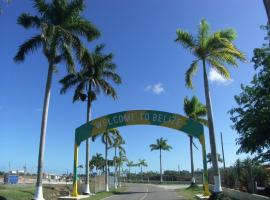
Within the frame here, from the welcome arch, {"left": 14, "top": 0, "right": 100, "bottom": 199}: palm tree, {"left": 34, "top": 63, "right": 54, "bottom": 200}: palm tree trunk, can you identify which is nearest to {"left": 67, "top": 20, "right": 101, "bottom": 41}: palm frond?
{"left": 14, "top": 0, "right": 100, "bottom": 199}: palm tree

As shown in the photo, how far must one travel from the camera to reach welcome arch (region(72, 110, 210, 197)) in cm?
3166

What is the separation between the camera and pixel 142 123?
32.8 m

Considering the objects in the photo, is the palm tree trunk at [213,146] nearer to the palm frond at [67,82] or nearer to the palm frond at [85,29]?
Result: the palm frond at [85,29]

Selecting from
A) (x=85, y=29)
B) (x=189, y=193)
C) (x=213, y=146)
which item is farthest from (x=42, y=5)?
(x=189, y=193)

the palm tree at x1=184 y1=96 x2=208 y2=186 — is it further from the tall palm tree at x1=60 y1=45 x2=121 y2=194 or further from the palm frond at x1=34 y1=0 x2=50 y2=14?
the palm frond at x1=34 y1=0 x2=50 y2=14

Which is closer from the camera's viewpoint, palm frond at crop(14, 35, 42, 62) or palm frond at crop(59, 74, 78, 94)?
palm frond at crop(14, 35, 42, 62)

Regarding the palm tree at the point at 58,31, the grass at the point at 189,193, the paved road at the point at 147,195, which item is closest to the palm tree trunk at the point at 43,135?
the palm tree at the point at 58,31

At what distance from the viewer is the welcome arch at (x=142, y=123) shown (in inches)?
1246

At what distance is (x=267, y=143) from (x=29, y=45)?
57.2ft

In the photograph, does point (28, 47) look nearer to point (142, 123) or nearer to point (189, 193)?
point (142, 123)

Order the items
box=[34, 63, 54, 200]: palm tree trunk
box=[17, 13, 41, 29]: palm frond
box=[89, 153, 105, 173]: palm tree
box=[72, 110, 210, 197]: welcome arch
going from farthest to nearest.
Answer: box=[89, 153, 105, 173]: palm tree
box=[72, 110, 210, 197]: welcome arch
box=[17, 13, 41, 29]: palm frond
box=[34, 63, 54, 200]: palm tree trunk

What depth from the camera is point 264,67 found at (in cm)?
2175

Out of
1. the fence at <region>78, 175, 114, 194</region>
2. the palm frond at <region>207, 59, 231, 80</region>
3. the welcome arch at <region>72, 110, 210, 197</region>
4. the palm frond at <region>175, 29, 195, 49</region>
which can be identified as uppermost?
the palm frond at <region>175, 29, 195, 49</region>

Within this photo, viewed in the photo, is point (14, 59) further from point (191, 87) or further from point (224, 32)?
point (224, 32)
